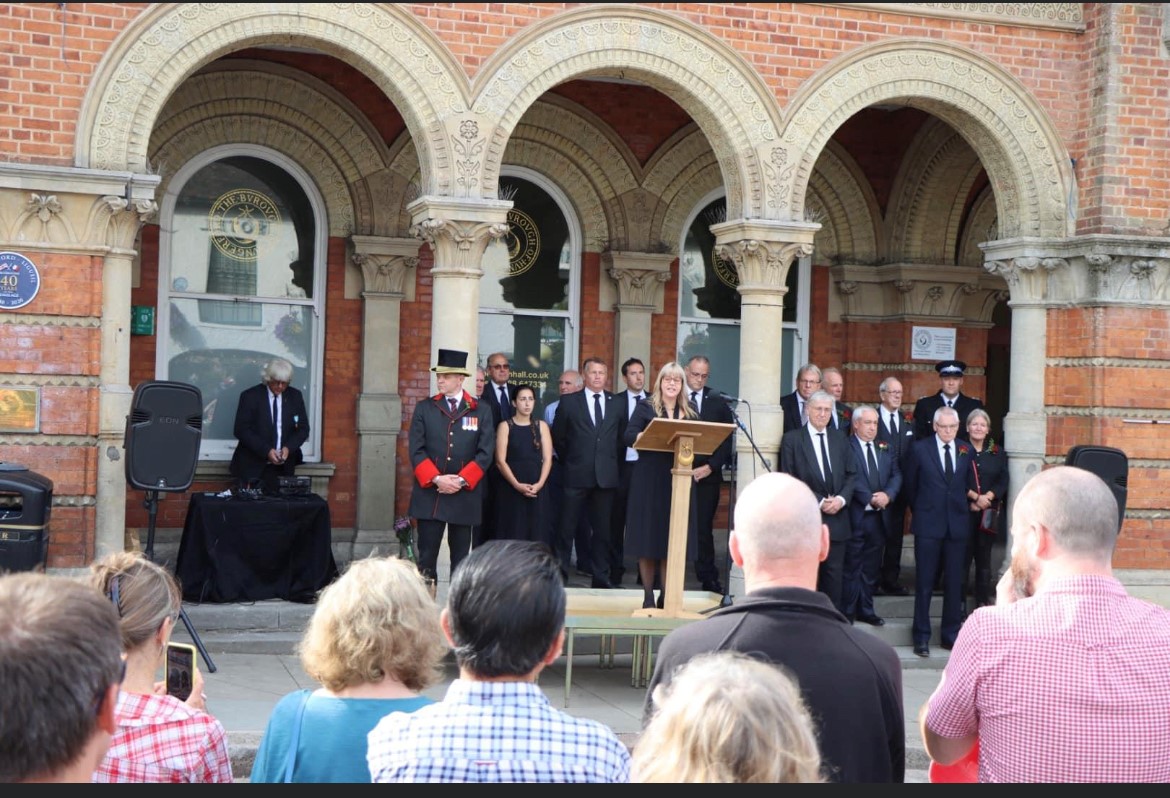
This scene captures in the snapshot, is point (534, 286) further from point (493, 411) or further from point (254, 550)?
point (254, 550)

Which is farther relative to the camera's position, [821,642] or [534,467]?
[534,467]

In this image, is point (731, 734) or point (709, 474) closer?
point (731, 734)

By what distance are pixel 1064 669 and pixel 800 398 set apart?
8.53 meters

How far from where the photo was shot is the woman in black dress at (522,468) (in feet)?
34.1

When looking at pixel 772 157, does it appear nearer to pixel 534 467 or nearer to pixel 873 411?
pixel 873 411

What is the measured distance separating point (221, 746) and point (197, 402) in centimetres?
615

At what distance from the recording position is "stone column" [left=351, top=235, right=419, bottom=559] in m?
12.5

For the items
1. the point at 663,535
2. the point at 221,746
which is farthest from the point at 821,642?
the point at 663,535

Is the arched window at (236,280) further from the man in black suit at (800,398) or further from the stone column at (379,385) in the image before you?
the man in black suit at (800,398)

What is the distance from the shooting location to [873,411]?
1055 centimetres

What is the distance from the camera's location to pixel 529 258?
43.9ft

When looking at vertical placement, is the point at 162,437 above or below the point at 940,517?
above

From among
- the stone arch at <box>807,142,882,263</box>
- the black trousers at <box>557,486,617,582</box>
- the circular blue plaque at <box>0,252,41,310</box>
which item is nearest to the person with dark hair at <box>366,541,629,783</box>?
the circular blue plaque at <box>0,252,41,310</box>

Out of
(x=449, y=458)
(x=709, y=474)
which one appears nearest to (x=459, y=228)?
(x=449, y=458)
